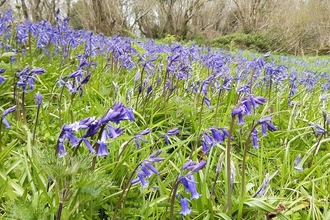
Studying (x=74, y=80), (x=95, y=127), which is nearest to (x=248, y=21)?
(x=74, y=80)

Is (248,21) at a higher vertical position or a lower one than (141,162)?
higher

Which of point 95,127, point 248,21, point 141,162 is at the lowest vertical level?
point 141,162

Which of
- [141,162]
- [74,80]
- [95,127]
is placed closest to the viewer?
[95,127]

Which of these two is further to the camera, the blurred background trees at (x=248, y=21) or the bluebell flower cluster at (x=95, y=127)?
the blurred background trees at (x=248, y=21)

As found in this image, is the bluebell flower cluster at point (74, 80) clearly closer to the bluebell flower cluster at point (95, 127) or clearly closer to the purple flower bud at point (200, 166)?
the bluebell flower cluster at point (95, 127)

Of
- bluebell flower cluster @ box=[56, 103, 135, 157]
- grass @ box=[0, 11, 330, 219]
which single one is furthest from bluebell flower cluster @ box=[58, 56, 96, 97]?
bluebell flower cluster @ box=[56, 103, 135, 157]

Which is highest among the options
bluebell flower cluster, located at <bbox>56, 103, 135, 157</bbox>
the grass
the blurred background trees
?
the blurred background trees

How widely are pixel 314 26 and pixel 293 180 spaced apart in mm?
27129

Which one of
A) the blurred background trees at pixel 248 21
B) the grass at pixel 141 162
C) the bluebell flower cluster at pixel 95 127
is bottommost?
the grass at pixel 141 162

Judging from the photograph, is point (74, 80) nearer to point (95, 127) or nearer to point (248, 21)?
point (95, 127)

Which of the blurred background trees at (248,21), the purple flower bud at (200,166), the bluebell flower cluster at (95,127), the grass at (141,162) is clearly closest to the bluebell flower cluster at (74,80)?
the grass at (141,162)

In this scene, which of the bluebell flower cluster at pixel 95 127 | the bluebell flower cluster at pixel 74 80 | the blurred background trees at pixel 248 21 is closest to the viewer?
the bluebell flower cluster at pixel 95 127

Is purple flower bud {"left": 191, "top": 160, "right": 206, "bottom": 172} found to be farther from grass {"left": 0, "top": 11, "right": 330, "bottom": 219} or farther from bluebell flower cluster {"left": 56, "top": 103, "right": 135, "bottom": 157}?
bluebell flower cluster {"left": 56, "top": 103, "right": 135, "bottom": 157}

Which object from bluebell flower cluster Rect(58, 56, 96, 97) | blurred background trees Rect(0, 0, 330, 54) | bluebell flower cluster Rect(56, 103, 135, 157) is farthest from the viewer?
blurred background trees Rect(0, 0, 330, 54)
